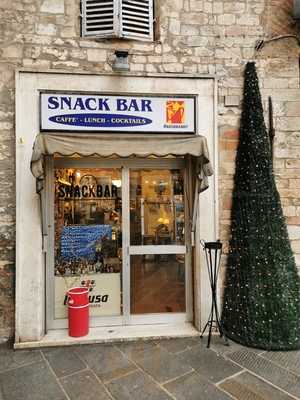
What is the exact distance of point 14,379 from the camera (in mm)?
3518

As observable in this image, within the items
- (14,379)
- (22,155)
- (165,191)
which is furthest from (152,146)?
(14,379)

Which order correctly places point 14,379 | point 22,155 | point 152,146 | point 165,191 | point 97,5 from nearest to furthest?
point 14,379 → point 152,146 → point 22,155 → point 97,5 → point 165,191

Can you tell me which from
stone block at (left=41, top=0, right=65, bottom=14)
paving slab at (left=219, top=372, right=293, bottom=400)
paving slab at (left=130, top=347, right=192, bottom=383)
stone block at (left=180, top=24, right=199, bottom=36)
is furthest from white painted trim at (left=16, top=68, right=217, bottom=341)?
paving slab at (left=219, top=372, right=293, bottom=400)

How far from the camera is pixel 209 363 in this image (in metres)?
3.81

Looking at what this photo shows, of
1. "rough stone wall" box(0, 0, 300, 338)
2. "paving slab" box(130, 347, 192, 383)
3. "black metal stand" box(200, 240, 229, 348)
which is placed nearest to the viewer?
"paving slab" box(130, 347, 192, 383)

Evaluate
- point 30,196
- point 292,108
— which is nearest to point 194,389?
point 30,196

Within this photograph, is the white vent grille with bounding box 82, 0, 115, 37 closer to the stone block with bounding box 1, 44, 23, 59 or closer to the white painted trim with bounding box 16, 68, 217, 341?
the white painted trim with bounding box 16, 68, 217, 341

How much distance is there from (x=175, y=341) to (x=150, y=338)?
1.14 feet

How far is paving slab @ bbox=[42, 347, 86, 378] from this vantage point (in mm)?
3670

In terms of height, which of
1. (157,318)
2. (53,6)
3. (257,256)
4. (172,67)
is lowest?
(157,318)

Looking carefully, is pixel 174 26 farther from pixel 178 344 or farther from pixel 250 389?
pixel 250 389

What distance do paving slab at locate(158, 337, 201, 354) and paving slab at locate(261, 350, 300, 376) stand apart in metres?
0.89

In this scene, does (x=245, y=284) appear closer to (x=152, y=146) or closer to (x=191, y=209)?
(x=191, y=209)

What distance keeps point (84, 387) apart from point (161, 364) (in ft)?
3.05
